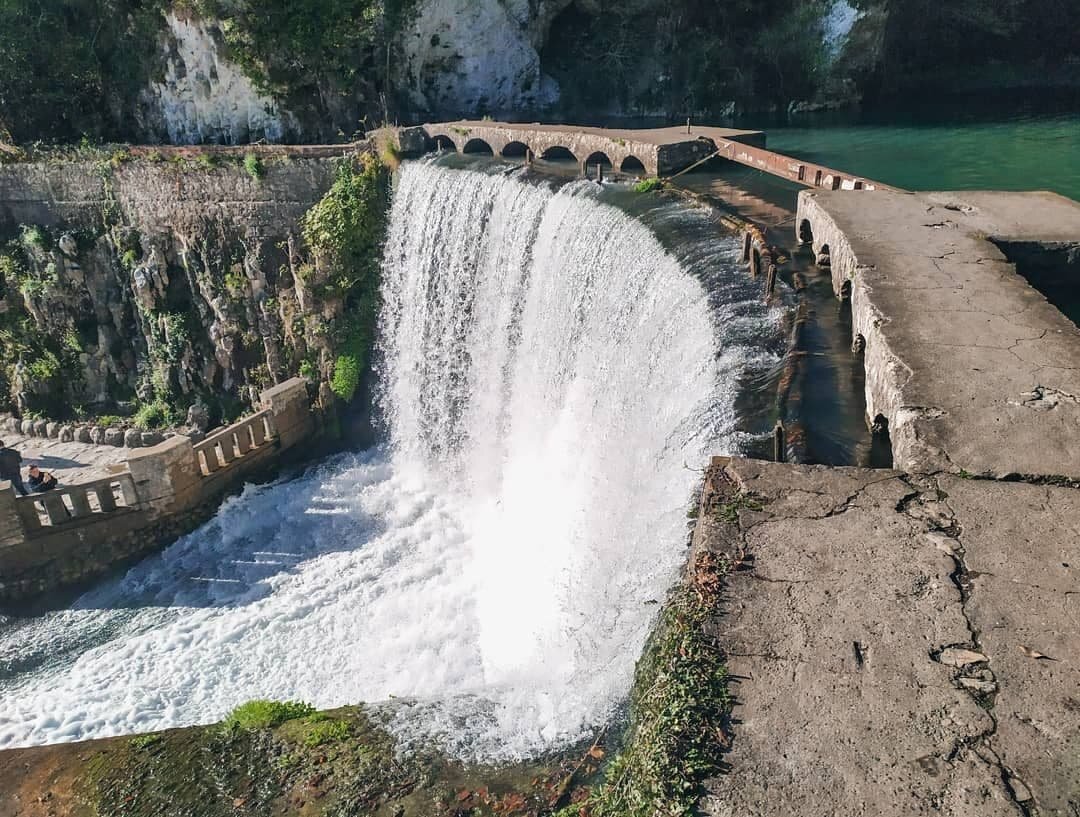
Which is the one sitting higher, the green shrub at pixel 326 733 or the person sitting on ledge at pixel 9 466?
the green shrub at pixel 326 733

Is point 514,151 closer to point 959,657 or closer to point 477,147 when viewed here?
point 477,147

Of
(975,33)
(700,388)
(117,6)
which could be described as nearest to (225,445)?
(700,388)

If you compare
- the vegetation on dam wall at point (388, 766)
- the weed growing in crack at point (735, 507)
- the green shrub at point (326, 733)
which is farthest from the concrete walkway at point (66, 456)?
the weed growing in crack at point (735, 507)

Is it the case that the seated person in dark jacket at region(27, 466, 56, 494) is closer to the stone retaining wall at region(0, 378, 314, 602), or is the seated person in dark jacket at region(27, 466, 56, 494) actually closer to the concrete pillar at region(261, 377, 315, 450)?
the stone retaining wall at region(0, 378, 314, 602)

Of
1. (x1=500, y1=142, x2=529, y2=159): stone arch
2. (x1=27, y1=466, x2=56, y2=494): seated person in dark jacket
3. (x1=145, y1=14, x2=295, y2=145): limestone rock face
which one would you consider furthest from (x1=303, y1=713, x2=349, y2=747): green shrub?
(x1=145, y1=14, x2=295, y2=145): limestone rock face

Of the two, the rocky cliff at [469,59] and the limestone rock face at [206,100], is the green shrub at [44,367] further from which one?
the limestone rock face at [206,100]

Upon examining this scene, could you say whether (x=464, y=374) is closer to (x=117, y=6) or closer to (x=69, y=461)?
(x=69, y=461)
